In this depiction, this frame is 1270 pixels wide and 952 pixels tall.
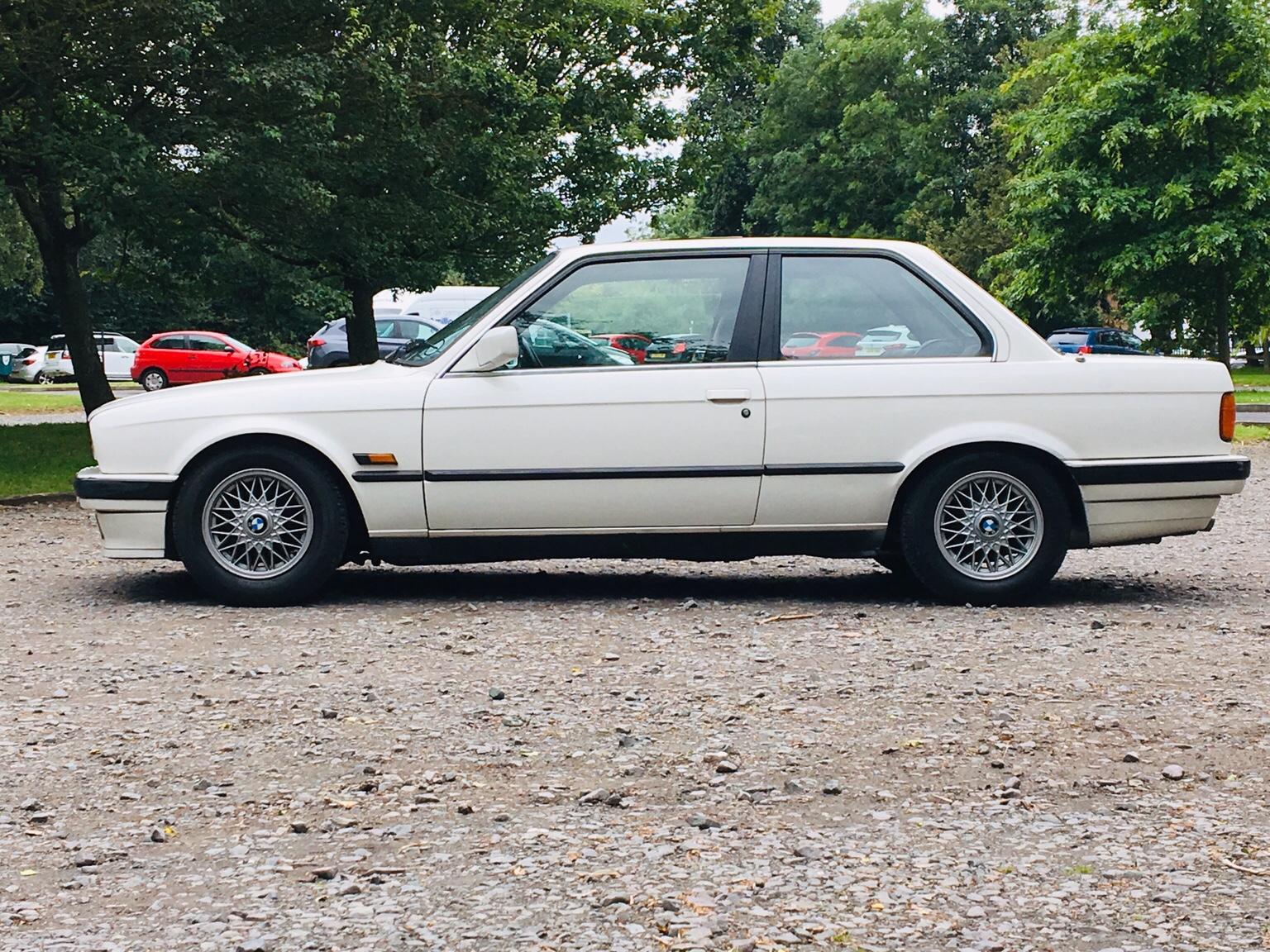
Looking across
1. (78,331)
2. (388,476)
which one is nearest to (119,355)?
(78,331)

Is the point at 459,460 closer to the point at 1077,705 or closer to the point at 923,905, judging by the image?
the point at 1077,705

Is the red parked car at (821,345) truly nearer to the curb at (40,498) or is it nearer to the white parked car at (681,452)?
the white parked car at (681,452)

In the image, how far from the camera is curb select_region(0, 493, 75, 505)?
13.0 m

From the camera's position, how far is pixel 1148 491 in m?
7.68

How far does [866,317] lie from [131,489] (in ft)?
11.4

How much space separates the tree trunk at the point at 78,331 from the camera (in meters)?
20.3

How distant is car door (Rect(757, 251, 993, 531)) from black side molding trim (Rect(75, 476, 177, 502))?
8.97 ft

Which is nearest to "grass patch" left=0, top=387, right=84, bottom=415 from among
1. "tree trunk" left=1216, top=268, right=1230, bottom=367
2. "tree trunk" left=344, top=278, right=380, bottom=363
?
"tree trunk" left=344, top=278, right=380, bottom=363

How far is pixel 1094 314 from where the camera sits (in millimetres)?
61625

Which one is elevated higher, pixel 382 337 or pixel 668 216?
pixel 668 216

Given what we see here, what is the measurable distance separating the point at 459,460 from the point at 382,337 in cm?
2983

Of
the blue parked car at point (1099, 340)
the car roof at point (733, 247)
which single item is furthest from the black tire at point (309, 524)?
the blue parked car at point (1099, 340)

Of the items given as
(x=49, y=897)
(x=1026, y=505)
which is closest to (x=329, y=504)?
(x=1026, y=505)

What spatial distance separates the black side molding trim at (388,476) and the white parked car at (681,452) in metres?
0.01
